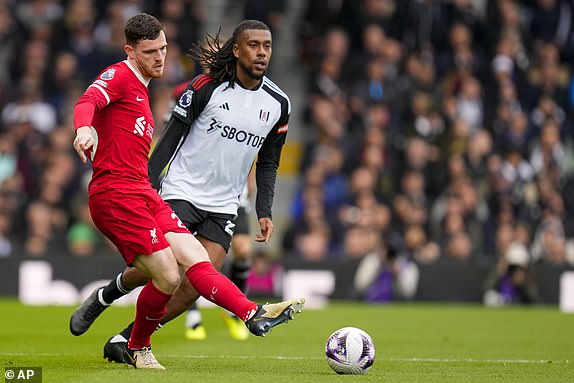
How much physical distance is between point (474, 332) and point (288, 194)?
8241 millimetres

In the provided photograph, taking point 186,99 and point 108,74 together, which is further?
point 186,99

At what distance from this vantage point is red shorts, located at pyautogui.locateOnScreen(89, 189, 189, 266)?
777 cm

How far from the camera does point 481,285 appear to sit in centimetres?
1797

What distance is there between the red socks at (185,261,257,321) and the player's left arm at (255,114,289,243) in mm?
1109

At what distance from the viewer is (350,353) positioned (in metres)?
7.93

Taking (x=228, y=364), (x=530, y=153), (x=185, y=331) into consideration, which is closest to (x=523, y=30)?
(x=530, y=153)

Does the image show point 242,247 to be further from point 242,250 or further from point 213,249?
point 213,249

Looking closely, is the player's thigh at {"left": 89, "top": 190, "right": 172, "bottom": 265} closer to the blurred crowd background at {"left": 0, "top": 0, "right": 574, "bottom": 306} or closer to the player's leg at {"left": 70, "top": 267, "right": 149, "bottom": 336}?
the player's leg at {"left": 70, "top": 267, "right": 149, "bottom": 336}

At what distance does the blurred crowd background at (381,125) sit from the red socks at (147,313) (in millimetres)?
8956

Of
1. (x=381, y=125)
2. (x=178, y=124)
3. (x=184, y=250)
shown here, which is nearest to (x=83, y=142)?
(x=184, y=250)

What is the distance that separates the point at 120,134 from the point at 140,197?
1.41ft

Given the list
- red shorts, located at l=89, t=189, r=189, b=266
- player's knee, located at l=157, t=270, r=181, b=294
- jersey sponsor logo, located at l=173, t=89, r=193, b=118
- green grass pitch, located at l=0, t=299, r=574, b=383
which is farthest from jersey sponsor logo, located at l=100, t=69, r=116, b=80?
green grass pitch, located at l=0, t=299, r=574, b=383

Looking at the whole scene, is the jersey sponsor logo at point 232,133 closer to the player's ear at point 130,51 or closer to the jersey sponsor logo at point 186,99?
the jersey sponsor logo at point 186,99

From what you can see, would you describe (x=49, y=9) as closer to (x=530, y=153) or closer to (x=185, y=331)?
(x=530, y=153)
